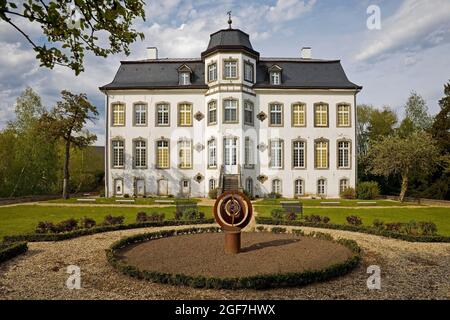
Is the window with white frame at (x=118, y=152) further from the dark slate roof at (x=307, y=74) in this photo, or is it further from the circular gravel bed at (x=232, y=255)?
the circular gravel bed at (x=232, y=255)

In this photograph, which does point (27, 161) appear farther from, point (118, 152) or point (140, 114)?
point (140, 114)

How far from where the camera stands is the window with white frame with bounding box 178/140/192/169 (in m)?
30.4

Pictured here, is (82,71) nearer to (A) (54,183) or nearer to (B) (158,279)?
(B) (158,279)

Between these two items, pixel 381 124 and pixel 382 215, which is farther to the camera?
pixel 381 124

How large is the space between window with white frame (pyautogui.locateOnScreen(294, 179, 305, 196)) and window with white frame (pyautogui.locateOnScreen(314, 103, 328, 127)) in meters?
5.33

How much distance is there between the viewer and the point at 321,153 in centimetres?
3033

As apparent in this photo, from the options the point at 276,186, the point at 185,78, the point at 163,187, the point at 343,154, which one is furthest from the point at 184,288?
the point at 343,154

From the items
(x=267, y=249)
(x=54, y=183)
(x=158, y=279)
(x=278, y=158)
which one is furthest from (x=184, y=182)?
(x=158, y=279)

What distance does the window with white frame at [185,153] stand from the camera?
3036cm

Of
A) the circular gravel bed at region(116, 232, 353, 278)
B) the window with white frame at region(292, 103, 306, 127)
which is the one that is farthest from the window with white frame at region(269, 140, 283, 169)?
the circular gravel bed at region(116, 232, 353, 278)

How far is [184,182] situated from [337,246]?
67.8 feet

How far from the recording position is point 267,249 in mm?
10148

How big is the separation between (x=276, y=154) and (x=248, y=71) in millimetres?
7701

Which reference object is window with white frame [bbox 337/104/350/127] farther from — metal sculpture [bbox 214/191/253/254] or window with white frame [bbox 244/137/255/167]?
metal sculpture [bbox 214/191/253/254]
